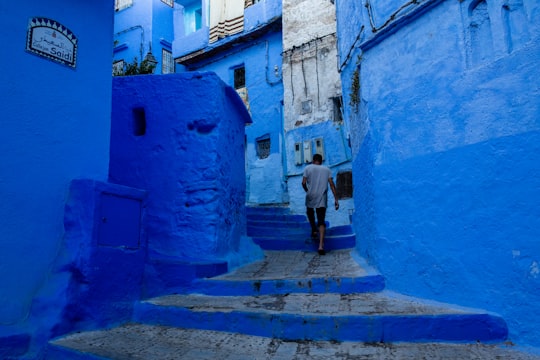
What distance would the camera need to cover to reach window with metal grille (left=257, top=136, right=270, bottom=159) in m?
12.8

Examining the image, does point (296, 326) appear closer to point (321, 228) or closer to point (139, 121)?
point (321, 228)

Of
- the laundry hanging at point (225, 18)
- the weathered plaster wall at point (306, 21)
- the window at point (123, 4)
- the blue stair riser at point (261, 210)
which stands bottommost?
the blue stair riser at point (261, 210)

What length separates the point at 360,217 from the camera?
5.80 metres

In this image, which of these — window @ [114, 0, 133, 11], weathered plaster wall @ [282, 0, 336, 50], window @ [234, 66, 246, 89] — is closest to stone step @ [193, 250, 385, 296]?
weathered plaster wall @ [282, 0, 336, 50]


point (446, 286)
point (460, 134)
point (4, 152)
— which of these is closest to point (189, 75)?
point (4, 152)

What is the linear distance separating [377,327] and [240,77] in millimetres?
11712

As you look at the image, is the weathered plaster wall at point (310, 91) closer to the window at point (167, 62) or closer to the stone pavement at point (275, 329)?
the window at point (167, 62)

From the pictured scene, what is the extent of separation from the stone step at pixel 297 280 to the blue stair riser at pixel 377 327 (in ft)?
2.55

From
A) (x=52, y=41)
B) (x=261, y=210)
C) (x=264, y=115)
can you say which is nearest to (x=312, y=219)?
(x=261, y=210)

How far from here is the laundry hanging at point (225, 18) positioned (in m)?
13.6

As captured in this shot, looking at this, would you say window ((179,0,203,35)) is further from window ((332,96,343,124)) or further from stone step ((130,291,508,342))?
stone step ((130,291,508,342))

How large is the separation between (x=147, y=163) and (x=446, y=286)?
3.74m

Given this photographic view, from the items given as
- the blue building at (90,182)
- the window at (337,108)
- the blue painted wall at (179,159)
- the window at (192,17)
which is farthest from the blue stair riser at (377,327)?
the window at (192,17)

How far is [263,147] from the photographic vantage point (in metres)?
12.9
